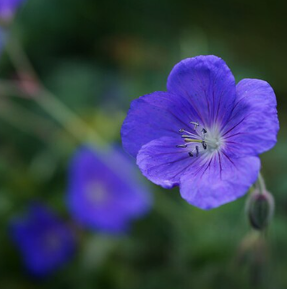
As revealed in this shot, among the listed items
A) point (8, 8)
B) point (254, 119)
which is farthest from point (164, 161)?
point (8, 8)

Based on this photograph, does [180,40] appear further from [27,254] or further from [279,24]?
[27,254]

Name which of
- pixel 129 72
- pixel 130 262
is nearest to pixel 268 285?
pixel 130 262

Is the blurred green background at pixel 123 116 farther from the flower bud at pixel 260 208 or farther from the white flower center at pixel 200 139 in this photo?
the white flower center at pixel 200 139

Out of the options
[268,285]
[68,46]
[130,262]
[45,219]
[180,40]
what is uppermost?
[68,46]

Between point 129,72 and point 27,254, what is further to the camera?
point 129,72

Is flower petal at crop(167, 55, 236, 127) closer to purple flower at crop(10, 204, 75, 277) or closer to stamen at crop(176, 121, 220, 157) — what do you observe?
stamen at crop(176, 121, 220, 157)

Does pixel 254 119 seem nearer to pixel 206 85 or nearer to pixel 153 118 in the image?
pixel 206 85

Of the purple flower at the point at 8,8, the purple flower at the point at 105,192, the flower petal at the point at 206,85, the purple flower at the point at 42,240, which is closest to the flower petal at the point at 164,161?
the flower petal at the point at 206,85
